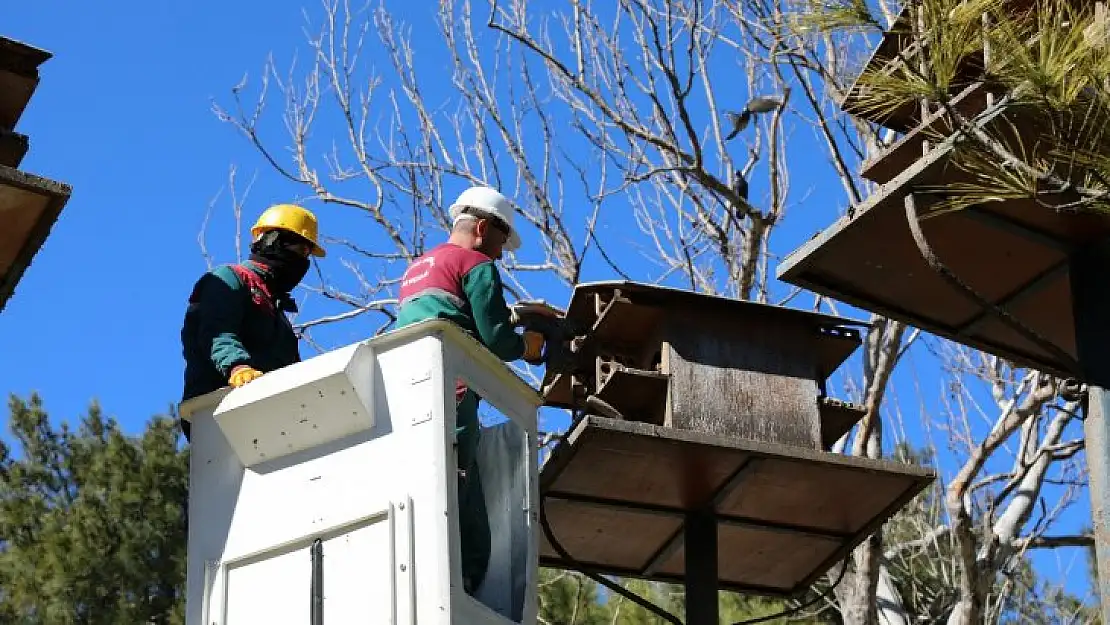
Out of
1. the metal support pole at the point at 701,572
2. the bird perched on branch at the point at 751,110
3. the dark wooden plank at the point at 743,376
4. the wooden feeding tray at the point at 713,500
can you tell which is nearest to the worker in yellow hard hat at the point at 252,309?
the wooden feeding tray at the point at 713,500

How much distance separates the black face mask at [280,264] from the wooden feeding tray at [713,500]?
1228 millimetres

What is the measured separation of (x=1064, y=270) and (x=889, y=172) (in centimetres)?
89

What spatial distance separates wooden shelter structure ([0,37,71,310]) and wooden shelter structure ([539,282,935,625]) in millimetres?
2246

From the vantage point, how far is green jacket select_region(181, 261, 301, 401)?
6.40 metres

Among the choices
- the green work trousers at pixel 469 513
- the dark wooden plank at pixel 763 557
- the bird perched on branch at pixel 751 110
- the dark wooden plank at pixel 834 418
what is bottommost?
the green work trousers at pixel 469 513

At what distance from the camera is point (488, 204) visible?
689cm

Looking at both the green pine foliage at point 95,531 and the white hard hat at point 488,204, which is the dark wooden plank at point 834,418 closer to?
the white hard hat at point 488,204

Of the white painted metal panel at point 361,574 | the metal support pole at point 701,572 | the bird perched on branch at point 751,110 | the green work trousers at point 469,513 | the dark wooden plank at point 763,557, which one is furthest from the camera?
the bird perched on branch at point 751,110

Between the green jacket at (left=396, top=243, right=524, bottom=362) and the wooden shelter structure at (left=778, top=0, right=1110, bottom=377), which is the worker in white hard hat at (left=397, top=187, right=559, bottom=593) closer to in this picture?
the green jacket at (left=396, top=243, right=524, bottom=362)

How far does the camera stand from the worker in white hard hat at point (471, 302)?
6.05 metres

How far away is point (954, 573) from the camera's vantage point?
15.0 m

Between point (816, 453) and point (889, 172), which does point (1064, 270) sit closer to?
point (889, 172)

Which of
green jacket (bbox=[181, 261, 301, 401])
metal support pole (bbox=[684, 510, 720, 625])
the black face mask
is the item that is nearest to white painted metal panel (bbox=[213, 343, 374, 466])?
green jacket (bbox=[181, 261, 301, 401])

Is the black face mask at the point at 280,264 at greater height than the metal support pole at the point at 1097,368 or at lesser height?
greater
